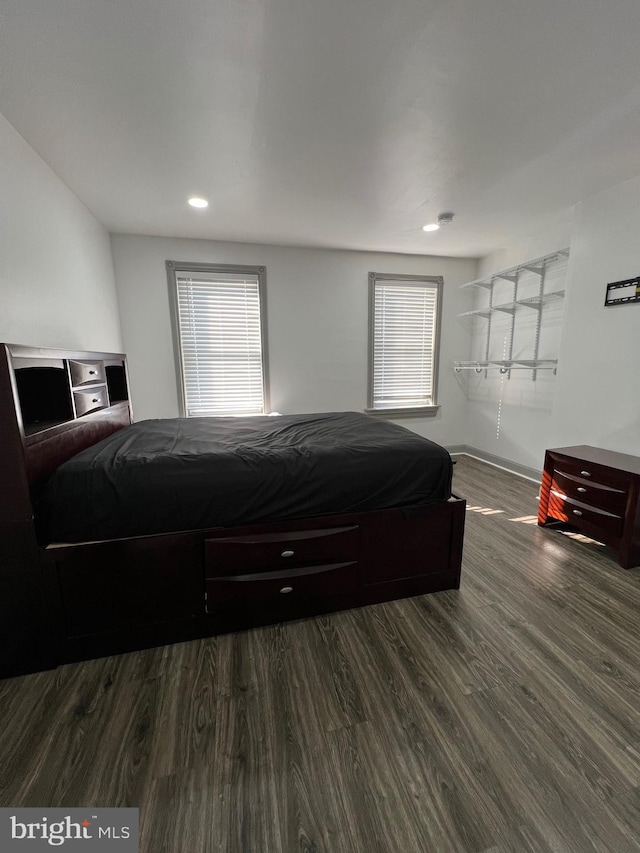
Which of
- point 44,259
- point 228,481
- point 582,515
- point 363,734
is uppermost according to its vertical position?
point 44,259

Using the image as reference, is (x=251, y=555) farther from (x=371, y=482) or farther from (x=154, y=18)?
(x=154, y=18)

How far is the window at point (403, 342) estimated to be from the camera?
4152 mm

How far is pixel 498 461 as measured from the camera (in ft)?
13.6

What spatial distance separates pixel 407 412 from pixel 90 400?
11.4ft

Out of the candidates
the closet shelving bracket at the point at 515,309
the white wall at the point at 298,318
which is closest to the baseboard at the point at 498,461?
the white wall at the point at 298,318

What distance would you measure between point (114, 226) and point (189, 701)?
373 cm

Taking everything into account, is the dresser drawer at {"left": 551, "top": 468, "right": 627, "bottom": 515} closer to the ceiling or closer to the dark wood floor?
the dark wood floor

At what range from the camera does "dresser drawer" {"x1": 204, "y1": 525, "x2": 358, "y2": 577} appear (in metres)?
1.54

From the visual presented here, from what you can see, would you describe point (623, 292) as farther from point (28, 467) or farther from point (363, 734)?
point (28, 467)

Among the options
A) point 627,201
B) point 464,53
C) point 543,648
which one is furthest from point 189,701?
point 627,201

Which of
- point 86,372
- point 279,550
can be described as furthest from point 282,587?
point 86,372

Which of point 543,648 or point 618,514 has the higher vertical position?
point 618,514

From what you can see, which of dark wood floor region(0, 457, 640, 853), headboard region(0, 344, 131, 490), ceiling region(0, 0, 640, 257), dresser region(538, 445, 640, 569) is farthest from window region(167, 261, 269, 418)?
dresser region(538, 445, 640, 569)

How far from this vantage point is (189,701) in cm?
131
